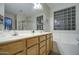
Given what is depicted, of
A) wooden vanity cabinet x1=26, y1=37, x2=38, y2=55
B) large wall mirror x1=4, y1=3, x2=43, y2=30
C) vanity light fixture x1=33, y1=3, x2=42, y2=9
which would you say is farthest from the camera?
vanity light fixture x1=33, y1=3, x2=42, y2=9

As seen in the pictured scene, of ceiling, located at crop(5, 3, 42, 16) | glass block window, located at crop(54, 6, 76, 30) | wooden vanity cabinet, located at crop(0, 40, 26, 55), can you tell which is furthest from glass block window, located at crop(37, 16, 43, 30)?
wooden vanity cabinet, located at crop(0, 40, 26, 55)

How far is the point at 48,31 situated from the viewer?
187 centimetres

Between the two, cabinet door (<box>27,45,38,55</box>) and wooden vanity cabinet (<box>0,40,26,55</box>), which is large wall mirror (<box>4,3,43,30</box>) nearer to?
cabinet door (<box>27,45,38,55</box>)

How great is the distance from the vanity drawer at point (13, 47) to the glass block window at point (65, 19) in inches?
28.2

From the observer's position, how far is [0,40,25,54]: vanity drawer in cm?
104

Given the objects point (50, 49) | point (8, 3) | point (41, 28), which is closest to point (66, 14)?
point (41, 28)

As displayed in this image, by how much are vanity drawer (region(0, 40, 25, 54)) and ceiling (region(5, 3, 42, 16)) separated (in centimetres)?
57

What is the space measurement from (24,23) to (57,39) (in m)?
0.58

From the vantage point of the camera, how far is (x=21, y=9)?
67.8 inches

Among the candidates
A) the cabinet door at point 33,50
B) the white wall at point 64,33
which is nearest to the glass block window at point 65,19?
the white wall at point 64,33

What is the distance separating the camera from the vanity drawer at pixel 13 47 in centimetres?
104
